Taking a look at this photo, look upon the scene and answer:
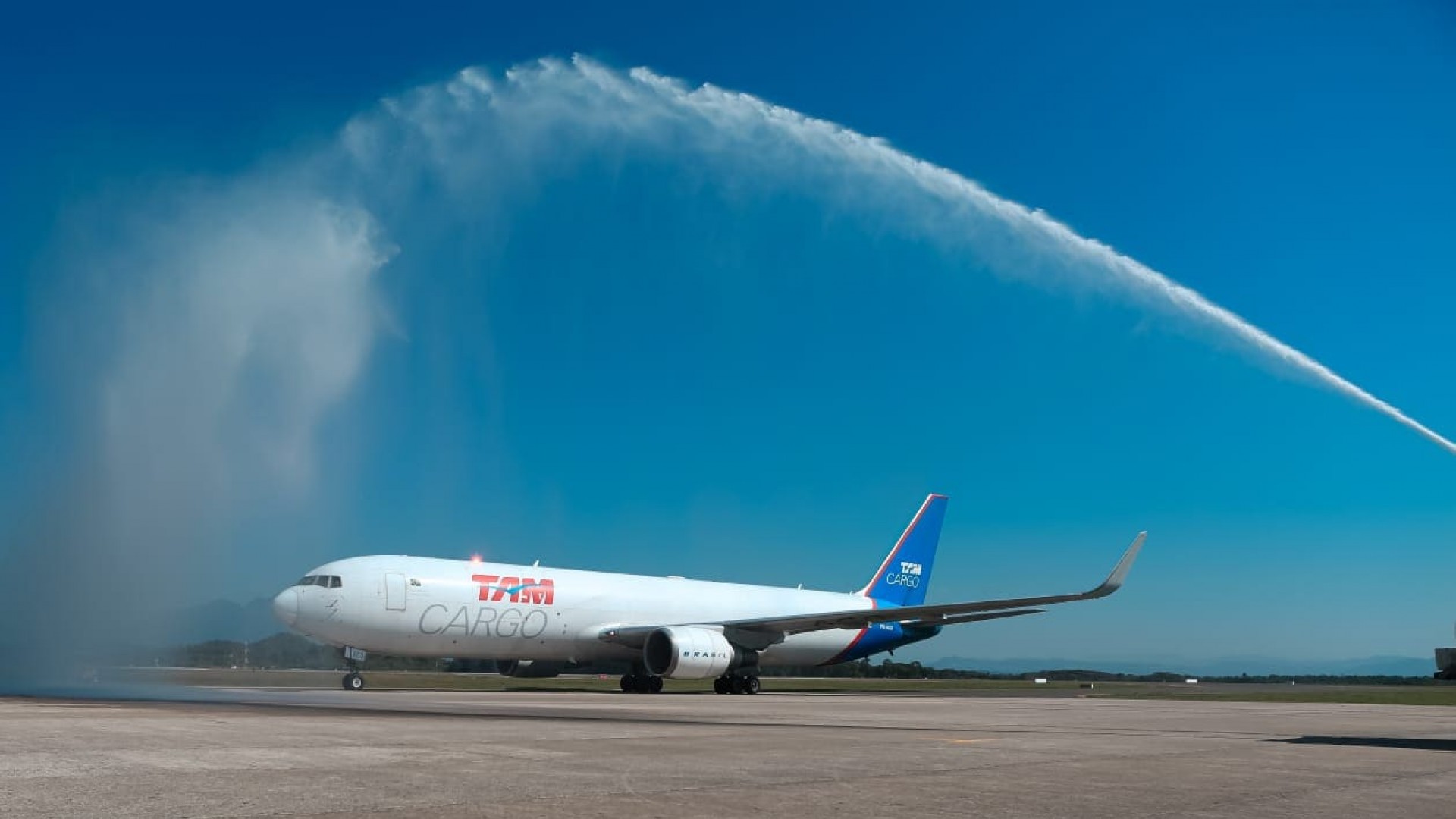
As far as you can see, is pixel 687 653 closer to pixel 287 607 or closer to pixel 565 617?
pixel 565 617

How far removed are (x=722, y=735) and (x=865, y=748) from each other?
257cm

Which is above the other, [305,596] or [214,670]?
[305,596]

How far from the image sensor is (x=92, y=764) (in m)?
9.94

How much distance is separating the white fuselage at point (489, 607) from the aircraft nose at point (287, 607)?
0.08 ft

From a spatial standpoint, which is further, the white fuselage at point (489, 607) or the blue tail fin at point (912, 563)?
the blue tail fin at point (912, 563)

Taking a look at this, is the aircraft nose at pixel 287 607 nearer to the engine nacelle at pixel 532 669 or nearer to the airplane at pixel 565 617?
the airplane at pixel 565 617

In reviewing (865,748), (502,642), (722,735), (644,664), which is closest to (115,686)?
(502,642)

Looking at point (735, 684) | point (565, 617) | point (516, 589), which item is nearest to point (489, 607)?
point (516, 589)

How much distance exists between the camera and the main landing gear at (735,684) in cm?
4109

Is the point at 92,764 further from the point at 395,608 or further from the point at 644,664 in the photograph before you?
the point at 644,664

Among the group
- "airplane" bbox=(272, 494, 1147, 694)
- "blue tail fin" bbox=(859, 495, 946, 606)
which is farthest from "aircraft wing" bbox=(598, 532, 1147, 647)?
"blue tail fin" bbox=(859, 495, 946, 606)

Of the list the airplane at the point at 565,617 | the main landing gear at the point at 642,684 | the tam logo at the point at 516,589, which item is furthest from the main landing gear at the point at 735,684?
the tam logo at the point at 516,589

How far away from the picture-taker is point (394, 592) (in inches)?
1443

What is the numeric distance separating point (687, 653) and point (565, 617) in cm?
494
